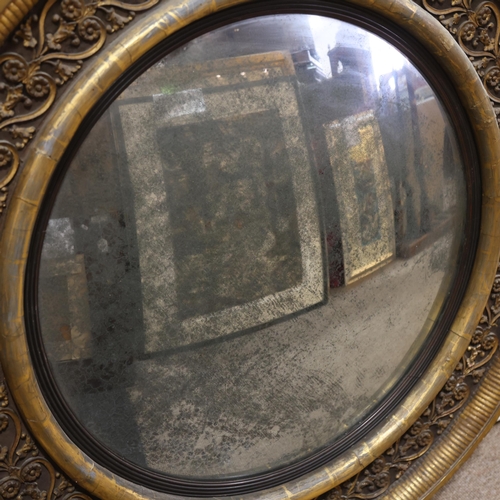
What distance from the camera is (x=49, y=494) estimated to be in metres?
1.03

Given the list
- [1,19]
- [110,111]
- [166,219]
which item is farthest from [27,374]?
[1,19]

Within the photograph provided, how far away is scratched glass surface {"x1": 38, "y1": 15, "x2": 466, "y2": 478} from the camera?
1001mm

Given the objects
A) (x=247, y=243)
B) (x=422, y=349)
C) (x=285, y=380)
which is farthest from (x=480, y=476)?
(x=247, y=243)

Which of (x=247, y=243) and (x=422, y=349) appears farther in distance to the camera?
(x=422, y=349)

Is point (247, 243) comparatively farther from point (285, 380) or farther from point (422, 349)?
point (422, 349)

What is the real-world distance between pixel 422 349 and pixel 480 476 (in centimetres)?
42

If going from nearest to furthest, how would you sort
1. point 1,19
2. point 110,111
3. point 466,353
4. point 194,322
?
point 1,19, point 110,111, point 194,322, point 466,353

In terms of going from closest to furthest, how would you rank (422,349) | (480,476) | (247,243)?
(247,243), (422,349), (480,476)

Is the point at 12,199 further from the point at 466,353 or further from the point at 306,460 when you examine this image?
the point at 466,353

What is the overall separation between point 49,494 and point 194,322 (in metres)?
0.40

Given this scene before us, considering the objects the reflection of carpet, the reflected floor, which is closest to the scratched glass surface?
the reflected floor

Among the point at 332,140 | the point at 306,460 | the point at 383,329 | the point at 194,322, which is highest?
the point at 332,140

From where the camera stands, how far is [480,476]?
4.75 feet

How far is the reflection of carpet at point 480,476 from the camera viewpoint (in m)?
1.43
